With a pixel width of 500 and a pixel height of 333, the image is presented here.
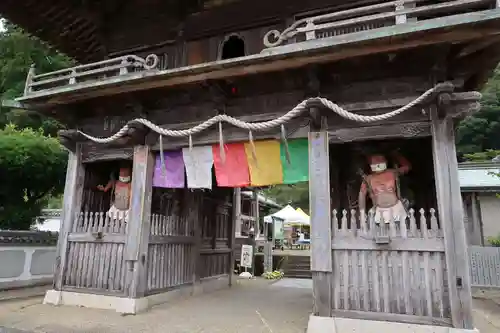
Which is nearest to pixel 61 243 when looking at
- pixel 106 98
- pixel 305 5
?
pixel 106 98

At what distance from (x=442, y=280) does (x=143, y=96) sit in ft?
21.0

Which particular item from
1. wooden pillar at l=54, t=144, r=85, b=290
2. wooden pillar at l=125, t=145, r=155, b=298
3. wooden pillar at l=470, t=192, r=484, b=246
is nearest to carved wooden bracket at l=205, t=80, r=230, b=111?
wooden pillar at l=125, t=145, r=155, b=298

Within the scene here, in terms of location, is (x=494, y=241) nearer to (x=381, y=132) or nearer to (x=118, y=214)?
(x=381, y=132)

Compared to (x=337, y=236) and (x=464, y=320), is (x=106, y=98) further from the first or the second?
(x=464, y=320)

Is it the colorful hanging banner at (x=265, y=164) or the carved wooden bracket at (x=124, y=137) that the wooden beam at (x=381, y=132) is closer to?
the colorful hanging banner at (x=265, y=164)

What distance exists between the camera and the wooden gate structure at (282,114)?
207 inches

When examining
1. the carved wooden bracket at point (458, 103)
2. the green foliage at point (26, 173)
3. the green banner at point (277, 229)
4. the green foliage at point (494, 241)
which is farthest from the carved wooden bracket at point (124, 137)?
the green banner at point (277, 229)

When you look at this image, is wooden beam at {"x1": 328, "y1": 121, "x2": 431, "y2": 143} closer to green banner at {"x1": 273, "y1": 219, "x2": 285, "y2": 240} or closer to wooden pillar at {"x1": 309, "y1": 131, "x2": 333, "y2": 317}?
wooden pillar at {"x1": 309, "y1": 131, "x2": 333, "y2": 317}

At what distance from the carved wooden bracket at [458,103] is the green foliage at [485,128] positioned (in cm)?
2884

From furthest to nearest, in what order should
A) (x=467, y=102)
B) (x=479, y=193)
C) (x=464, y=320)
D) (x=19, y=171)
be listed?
1. (x=479, y=193)
2. (x=19, y=171)
3. (x=467, y=102)
4. (x=464, y=320)

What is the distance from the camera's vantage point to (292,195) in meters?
39.2

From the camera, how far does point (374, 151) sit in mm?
7051

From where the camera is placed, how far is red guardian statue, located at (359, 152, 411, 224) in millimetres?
6066

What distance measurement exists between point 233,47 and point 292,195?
32143 mm
